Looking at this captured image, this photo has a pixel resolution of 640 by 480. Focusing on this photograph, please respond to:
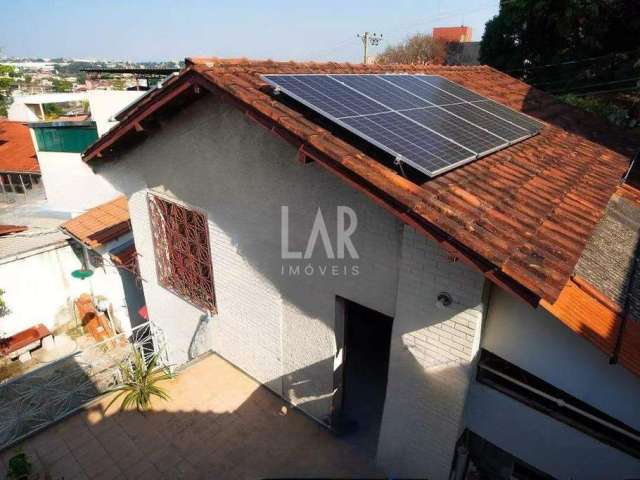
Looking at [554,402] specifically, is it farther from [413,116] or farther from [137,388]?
[137,388]

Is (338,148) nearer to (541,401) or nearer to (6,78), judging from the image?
(541,401)

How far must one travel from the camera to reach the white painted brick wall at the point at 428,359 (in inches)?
184

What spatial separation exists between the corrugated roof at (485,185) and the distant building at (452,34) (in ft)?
186

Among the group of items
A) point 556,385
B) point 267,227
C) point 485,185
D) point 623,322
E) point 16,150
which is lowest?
point 16,150

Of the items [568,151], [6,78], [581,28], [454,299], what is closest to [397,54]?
[581,28]

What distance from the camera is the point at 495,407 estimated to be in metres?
5.26

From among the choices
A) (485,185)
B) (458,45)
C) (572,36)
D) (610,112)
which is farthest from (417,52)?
(485,185)

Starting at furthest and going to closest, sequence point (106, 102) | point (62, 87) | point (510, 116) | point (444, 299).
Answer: point (62, 87) < point (106, 102) < point (510, 116) < point (444, 299)

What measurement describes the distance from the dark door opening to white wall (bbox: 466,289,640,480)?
7.47 ft

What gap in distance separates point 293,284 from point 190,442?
10.6 feet

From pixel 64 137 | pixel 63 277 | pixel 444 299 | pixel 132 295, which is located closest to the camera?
pixel 444 299

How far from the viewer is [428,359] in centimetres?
516

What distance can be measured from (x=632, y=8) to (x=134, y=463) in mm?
28059

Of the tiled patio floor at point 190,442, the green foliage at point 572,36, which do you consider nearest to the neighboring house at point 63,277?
the tiled patio floor at point 190,442
